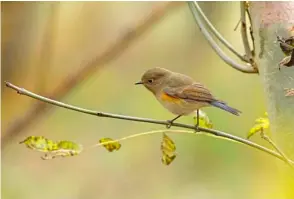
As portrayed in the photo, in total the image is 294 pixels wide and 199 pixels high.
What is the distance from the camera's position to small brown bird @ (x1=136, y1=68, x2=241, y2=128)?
0.52m

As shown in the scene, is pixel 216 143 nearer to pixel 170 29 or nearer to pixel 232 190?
pixel 232 190

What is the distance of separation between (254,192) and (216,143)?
137mm

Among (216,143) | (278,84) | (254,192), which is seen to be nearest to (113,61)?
(216,143)

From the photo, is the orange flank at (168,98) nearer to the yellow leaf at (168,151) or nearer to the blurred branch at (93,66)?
the yellow leaf at (168,151)

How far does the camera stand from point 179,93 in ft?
1.77

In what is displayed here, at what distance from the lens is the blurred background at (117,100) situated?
0.66 m

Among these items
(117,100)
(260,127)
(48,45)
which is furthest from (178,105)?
(48,45)

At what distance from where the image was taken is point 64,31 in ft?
3.00

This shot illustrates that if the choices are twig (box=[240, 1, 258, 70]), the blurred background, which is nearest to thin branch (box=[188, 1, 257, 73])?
twig (box=[240, 1, 258, 70])

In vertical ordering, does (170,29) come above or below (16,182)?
above

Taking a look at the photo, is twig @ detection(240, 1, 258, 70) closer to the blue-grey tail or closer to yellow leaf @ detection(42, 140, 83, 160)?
the blue-grey tail

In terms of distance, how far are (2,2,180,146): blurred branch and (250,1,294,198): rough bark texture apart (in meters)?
0.44

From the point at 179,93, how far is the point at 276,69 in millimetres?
140

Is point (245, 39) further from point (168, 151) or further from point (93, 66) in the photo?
point (93, 66)
